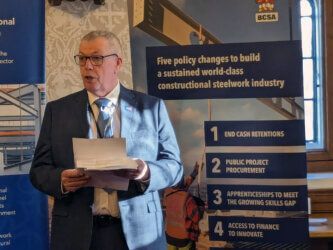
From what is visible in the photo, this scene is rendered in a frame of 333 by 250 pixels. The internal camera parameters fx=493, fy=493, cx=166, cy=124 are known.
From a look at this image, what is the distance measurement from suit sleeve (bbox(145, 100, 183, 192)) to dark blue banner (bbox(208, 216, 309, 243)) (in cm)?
61

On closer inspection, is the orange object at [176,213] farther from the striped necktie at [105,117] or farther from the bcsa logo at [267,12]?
the bcsa logo at [267,12]

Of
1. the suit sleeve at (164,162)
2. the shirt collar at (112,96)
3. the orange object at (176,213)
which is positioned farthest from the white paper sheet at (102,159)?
the orange object at (176,213)

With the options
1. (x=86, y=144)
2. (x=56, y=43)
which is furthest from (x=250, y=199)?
(x=56, y=43)

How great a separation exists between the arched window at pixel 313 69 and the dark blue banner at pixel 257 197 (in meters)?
1.05

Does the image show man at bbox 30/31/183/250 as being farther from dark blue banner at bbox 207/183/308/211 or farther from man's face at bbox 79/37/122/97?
dark blue banner at bbox 207/183/308/211

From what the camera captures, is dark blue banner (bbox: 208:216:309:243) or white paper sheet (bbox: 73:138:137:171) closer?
white paper sheet (bbox: 73:138:137:171)

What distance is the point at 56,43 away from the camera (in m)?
2.67

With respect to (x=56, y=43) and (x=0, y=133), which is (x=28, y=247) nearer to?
(x=0, y=133)

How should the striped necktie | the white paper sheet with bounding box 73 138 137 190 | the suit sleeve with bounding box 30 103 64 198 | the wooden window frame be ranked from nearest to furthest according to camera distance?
the white paper sheet with bounding box 73 138 137 190 → the suit sleeve with bounding box 30 103 64 198 → the striped necktie → the wooden window frame

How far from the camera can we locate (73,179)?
6.35 feet

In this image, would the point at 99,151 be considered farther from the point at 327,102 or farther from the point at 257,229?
the point at 327,102

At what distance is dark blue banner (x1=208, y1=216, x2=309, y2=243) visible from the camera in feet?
8.45

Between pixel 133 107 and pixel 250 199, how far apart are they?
89 cm

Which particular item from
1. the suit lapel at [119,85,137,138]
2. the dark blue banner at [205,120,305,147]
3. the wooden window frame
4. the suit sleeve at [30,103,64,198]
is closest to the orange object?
the dark blue banner at [205,120,305,147]
